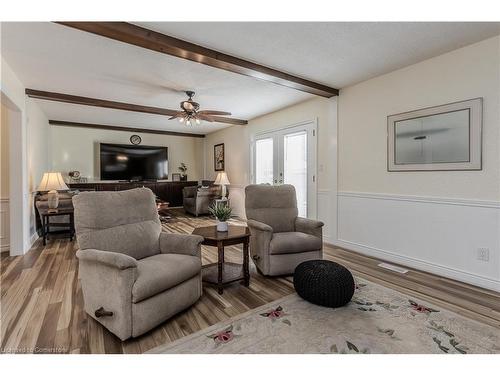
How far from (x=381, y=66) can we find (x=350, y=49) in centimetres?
69

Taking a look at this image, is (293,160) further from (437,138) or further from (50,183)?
(50,183)

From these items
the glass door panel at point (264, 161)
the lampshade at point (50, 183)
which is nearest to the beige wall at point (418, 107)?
the glass door panel at point (264, 161)

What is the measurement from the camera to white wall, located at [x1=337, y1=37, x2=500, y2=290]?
96.9 inches

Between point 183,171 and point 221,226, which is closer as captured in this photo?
point 221,226

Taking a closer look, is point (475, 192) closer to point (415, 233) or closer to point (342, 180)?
point (415, 233)

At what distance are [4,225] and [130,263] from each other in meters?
3.39

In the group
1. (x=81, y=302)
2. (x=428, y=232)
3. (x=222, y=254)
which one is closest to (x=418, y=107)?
(x=428, y=232)

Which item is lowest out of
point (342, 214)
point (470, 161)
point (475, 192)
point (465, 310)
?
point (465, 310)

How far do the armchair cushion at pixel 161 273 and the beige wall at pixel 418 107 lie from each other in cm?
266

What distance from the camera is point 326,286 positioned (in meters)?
2.08

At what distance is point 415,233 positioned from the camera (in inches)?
119

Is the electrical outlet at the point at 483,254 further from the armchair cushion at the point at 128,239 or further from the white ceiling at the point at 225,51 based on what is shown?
the armchair cushion at the point at 128,239

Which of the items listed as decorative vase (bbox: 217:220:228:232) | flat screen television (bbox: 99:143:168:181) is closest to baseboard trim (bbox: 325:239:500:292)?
decorative vase (bbox: 217:220:228:232)
